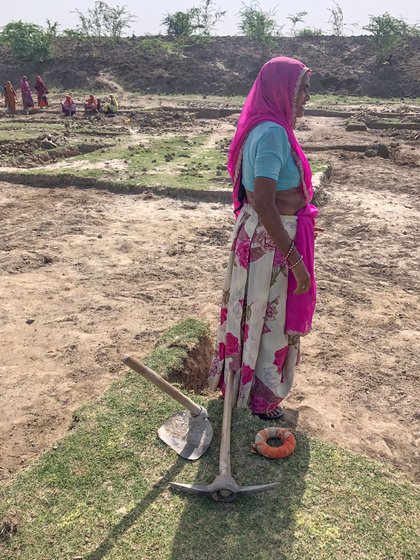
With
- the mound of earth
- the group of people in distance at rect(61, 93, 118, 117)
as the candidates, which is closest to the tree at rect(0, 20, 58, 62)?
the mound of earth

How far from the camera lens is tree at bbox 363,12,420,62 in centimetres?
2648

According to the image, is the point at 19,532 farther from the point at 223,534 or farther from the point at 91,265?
the point at 91,265

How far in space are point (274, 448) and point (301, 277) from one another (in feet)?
2.73

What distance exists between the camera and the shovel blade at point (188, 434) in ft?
7.92

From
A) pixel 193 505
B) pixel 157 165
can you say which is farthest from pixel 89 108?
pixel 193 505

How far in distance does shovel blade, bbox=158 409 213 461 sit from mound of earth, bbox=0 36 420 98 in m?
24.2

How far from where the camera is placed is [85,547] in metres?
1.96

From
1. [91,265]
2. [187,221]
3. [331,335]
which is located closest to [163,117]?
[187,221]

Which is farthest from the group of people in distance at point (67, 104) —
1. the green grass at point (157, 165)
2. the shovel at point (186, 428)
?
the shovel at point (186, 428)

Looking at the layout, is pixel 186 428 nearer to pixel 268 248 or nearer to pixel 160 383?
pixel 160 383

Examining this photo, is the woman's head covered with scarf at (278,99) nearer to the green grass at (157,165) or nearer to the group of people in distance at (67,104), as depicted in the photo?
the green grass at (157,165)

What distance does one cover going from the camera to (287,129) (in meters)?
2.41

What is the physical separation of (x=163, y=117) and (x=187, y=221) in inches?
395

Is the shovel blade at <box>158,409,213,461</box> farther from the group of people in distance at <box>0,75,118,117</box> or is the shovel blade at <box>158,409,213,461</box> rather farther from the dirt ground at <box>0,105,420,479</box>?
the group of people in distance at <box>0,75,118,117</box>
